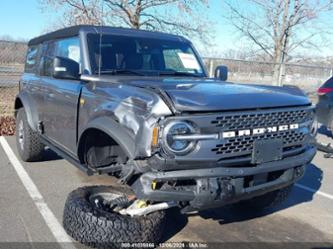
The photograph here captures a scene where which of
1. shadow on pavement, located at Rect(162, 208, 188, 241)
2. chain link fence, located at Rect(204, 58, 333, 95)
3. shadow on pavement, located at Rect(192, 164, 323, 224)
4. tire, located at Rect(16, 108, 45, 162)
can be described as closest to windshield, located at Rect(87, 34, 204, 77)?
shadow on pavement, located at Rect(162, 208, 188, 241)

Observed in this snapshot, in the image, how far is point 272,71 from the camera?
51.4ft

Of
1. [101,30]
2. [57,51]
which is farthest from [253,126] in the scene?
[57,51]

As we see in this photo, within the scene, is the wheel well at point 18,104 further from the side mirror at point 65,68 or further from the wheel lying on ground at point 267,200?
the wheel lying on ground at point 267,200

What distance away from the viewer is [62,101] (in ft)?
15.1

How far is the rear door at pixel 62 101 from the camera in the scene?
431 cm

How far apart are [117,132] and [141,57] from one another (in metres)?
1.75

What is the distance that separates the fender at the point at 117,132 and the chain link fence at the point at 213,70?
592 cm

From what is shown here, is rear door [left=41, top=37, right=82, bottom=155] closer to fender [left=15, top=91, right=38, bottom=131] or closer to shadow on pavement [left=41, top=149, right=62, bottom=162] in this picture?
fender [left=15, top=91, right=38, bottom=131]

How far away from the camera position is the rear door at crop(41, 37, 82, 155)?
4.31 metres

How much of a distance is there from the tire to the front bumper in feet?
11.1

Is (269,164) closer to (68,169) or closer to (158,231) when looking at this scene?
(158,231)

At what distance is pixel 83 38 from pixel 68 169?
93.2 inches

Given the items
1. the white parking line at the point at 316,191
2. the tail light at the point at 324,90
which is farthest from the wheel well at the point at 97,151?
the tail light at the point at 324,90

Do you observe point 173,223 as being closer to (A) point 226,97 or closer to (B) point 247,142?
A: (B) point 247,142
